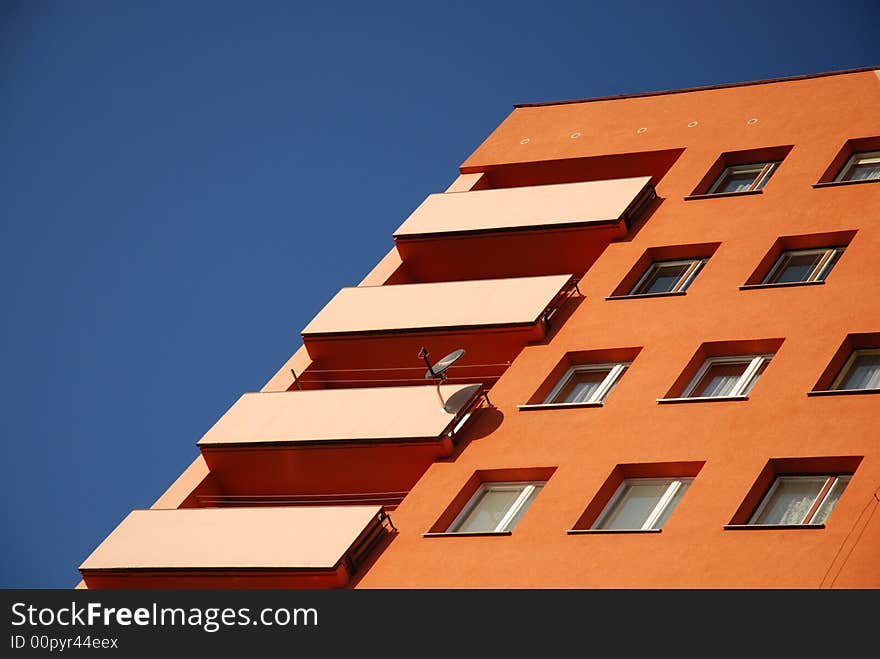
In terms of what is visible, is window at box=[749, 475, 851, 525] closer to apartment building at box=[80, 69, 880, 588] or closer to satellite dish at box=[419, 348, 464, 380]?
apartment building at box=[80, 69, 880, 588]

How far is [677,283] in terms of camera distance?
73.6ft

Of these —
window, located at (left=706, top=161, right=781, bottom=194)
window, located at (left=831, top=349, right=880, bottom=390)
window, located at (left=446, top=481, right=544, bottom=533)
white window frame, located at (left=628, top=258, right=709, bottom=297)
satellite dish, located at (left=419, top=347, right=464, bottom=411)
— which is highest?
window, located at (left=706, top=161, right=781, bottom=194)

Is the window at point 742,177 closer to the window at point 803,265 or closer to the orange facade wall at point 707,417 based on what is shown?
the orange facade wall at point 707,417

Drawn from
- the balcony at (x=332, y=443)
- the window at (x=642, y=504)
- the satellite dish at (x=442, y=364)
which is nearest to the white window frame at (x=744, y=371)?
the window at (x=642, y=504)

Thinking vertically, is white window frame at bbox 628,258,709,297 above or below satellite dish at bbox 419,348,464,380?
above

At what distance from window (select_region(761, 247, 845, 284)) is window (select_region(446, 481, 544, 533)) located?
5418mm

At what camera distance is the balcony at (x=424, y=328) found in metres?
22.0

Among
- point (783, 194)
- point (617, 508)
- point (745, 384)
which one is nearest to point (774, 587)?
point (617, 508)

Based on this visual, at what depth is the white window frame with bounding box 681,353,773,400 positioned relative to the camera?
19.1 meters

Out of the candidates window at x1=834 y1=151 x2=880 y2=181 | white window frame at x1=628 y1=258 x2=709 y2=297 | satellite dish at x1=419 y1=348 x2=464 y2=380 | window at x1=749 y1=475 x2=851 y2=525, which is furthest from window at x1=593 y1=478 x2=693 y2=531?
window at x1=834 y1=151 x2=880 y2=181

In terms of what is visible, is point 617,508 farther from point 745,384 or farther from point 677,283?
point 677,283

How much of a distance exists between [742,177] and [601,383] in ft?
22.5

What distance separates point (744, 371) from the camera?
19.5 metres

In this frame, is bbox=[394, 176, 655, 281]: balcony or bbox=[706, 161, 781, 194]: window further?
bbox=[706, 161, 781, 194]: window
